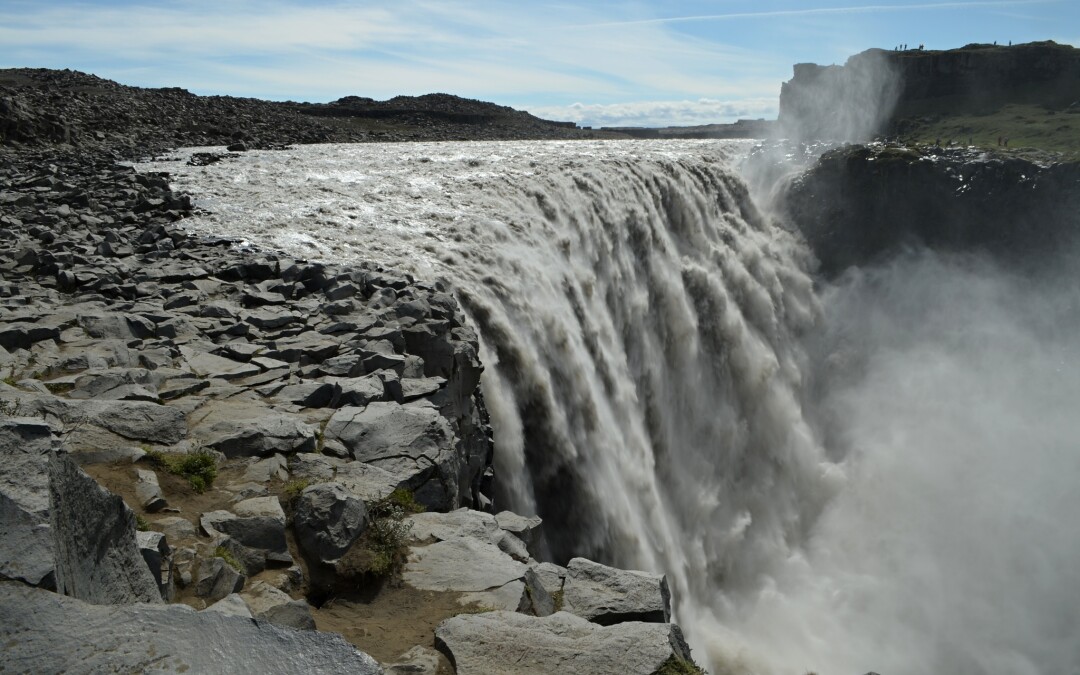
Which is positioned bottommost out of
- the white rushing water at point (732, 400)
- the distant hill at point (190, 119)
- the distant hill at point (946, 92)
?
the white rushing water at point (732, 400)

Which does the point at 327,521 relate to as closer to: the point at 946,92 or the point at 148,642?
the point at 148,642

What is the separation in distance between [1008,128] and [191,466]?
78503 mm

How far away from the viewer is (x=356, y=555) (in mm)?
7344

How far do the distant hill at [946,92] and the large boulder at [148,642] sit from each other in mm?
70394

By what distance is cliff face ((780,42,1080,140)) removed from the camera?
79.4 metres

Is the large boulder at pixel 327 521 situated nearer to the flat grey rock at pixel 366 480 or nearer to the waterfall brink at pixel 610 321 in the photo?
the flat grey rock at pixel 366 480

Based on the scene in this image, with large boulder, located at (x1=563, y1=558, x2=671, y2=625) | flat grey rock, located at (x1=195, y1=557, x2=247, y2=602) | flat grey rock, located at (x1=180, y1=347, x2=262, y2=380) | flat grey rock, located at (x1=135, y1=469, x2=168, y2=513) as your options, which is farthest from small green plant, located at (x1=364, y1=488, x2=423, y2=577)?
flat grey rock, located at (x1=180, y1=347, x2=262, y2=380)

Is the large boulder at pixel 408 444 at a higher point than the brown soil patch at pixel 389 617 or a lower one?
higher

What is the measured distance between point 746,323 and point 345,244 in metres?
16.6

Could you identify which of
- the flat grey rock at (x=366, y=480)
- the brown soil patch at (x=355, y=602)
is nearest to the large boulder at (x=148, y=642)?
the brown soil patch at (x=355, y=602)

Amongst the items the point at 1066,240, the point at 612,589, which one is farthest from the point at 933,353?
the point at 612,589

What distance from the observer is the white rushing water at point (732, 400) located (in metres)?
16.8

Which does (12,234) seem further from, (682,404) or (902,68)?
(902,68)

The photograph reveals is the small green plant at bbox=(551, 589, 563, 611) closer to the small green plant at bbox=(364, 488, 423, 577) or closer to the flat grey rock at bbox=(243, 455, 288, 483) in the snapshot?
the small green plant at bbox=(364, 488, 423, 577)
